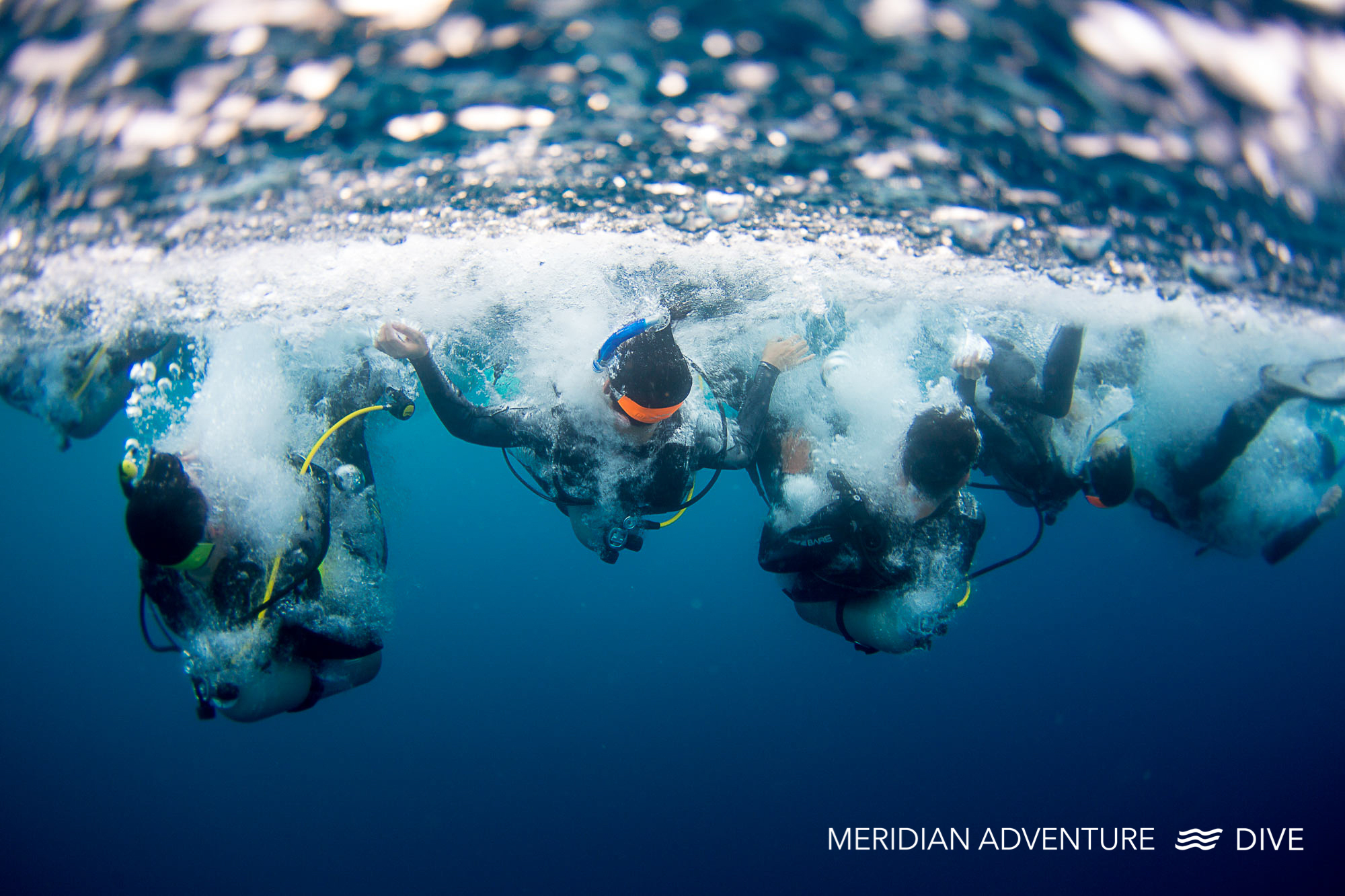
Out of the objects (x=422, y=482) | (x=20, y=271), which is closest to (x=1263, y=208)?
(x=20, y=271)

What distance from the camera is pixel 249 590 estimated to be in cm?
377

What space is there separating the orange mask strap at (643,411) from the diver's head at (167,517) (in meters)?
2.83

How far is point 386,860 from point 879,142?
1285 inches

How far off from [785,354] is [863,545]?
7.47ft

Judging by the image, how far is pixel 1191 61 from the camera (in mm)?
2506

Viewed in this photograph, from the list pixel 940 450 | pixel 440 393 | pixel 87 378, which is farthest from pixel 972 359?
pixel 87 378

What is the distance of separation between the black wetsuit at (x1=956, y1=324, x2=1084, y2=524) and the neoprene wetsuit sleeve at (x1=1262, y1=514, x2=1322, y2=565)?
295 centimetres

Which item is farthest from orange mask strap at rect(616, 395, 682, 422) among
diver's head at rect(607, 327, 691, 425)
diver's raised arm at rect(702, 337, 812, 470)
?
diver's raised arm at rect(702, 337, 812, 470)

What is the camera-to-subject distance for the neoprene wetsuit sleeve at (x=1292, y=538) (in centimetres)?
612

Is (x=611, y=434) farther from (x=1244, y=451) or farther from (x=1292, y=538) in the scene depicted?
(x=1292, y=538)

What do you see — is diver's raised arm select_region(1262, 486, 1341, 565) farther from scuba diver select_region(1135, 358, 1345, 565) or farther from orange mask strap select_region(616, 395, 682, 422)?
orange mask strap select_region(616, 395, 682, 422)

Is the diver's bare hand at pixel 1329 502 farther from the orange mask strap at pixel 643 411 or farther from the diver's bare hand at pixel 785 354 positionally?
the orange mask strap at pixel 643 411

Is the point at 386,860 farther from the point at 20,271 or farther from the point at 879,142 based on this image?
the point at 879,142

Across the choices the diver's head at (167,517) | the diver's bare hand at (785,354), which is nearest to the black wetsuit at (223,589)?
the diver's head at (167,517)
